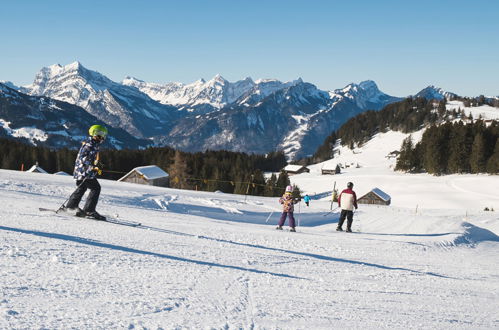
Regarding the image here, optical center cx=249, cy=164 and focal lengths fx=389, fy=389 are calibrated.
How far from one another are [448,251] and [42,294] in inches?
470

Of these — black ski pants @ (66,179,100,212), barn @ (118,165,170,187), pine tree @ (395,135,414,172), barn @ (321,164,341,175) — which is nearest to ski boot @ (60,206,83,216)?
black ski pants @ (66,179,100,212)

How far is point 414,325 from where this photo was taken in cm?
459

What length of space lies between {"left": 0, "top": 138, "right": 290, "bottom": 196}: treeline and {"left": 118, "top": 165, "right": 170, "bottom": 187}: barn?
13905mm

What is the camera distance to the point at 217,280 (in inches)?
216

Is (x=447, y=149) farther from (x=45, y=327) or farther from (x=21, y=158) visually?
(x=45, y=327)

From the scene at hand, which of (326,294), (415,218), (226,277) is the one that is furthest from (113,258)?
(415,218)

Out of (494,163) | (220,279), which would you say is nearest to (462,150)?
(494,163)

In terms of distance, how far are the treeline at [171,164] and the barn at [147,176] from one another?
547 inches

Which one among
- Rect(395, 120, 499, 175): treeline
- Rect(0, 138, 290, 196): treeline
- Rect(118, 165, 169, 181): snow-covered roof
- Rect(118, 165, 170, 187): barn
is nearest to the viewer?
Rect(118, 165, 170, 187): barn

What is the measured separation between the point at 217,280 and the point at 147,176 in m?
60.2

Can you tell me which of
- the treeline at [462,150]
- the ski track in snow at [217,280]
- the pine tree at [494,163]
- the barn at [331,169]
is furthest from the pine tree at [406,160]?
the ski track in snow at [217,280]

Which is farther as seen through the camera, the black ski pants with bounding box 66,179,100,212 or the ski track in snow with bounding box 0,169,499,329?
the black ski pants with bounding box 66,179,100,212

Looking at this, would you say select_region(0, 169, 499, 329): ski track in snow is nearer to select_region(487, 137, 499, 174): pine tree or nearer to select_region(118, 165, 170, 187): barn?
select_region(118, 165, 170, 187): barn

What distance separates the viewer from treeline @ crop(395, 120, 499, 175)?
9512 centimetres
